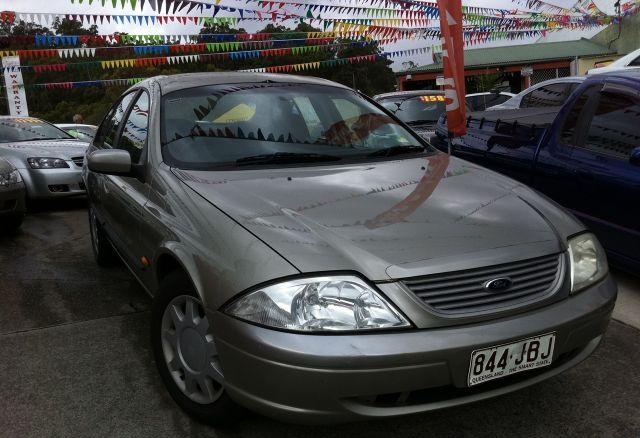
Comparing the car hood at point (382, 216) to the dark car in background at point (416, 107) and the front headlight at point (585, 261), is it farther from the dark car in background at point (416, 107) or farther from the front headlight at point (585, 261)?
the dark car in background at point (416, 107)

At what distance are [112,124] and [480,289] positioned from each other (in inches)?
123

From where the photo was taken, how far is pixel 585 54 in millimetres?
Answer: 28594

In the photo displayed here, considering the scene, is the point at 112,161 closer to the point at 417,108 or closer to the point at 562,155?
the point at 562,155

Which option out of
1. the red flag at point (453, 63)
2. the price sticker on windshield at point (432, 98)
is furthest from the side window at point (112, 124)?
the price sticker on windshield at point (432, 98)

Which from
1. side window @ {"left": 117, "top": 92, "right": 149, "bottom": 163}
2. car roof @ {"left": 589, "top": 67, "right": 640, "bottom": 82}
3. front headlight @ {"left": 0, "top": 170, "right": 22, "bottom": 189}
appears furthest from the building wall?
side window @ {"left": 117, "top": 92, "right": 149, "bottom": 163}

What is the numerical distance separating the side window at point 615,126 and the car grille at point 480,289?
200 centimetres

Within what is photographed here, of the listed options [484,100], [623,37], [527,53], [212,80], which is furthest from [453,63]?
[623,37]

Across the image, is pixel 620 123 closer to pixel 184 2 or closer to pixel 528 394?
pixel 528 394

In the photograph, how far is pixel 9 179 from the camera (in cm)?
545

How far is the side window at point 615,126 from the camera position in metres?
3.66

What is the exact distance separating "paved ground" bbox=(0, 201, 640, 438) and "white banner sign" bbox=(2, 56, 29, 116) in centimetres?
1419

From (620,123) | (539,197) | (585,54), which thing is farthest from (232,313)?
(585,54)

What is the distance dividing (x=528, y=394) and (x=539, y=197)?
34.3 inches

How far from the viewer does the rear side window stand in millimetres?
5954
